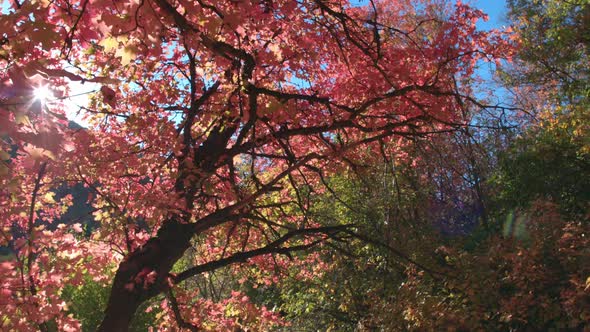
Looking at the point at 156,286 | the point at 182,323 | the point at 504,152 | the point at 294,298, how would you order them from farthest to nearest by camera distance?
the point at 294,298, the point at 504,152, the point at 182,323, the point at 156,286

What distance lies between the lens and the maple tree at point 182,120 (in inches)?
115

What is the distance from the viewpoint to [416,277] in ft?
20.7

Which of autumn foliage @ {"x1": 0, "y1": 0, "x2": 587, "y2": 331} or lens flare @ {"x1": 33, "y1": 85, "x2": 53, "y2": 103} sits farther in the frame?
autumn foliage @ {"x1": 0, "y1": 0, "x2": 587, "y2": 331}

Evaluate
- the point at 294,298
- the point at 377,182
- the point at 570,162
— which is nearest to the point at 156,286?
the point at 377,182

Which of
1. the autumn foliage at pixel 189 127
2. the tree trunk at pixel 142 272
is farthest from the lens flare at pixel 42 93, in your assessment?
the tree trunk at pixel 142 272

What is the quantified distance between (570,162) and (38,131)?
337 inches

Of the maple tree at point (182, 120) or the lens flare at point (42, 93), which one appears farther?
the maple tree at point (182, 120)

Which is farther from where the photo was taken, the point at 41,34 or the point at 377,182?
the point at 377,182

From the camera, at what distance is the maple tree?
2920 millimetres

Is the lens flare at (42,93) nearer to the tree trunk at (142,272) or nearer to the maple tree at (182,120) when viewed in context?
the maple tree at (182,120)

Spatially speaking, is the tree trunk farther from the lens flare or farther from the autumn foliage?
the lens flare

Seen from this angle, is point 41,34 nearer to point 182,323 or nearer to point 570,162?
point 182,323

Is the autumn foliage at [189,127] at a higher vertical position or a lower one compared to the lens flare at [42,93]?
higher

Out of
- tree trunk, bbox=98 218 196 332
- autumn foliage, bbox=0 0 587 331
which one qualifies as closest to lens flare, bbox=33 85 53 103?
autumn foliage, bbox=0 0 587 331
